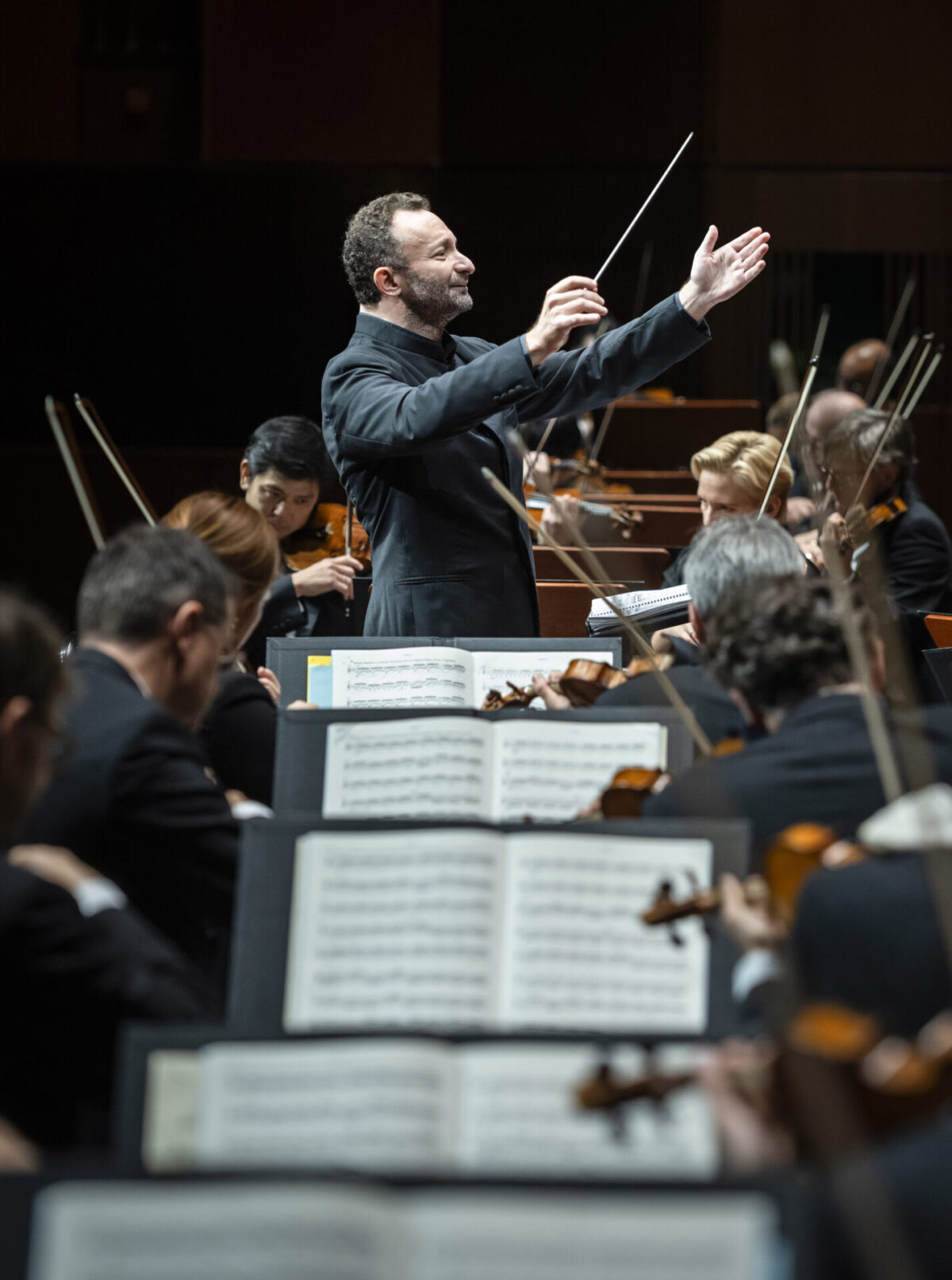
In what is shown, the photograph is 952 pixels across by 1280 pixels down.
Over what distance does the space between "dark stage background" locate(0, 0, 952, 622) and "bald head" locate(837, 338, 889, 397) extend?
1.29 meters

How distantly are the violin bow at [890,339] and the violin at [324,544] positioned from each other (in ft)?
8.07

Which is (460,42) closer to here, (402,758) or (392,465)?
(392,465)

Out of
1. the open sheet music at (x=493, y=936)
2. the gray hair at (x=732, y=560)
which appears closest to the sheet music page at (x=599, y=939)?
the open sheet music at (x=493, y=936)

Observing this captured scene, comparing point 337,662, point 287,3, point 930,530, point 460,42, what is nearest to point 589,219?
point 460,42

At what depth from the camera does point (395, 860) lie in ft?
4.51

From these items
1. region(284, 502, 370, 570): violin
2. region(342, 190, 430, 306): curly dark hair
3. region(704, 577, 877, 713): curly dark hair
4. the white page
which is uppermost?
region(284, 502, 370, 570): violin

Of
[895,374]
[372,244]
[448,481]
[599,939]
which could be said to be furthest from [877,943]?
[895,374]

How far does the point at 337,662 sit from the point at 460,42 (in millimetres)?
5977

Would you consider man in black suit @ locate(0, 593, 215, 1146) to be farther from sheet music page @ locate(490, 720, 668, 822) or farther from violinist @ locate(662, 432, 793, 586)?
violinist @ locate(662, 432, 793, 586)

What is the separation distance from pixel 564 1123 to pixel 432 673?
136 cm

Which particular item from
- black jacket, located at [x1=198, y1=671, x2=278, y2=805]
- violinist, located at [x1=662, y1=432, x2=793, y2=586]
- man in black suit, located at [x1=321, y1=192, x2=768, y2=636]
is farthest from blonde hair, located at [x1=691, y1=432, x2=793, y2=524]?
black jacket, located at [x1=198, y1=671, x2=278, y2=805]

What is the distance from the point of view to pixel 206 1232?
0.83m

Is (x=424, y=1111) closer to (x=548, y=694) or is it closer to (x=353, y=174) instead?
(x=548, y=694)

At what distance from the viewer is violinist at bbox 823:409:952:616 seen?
3764mm
